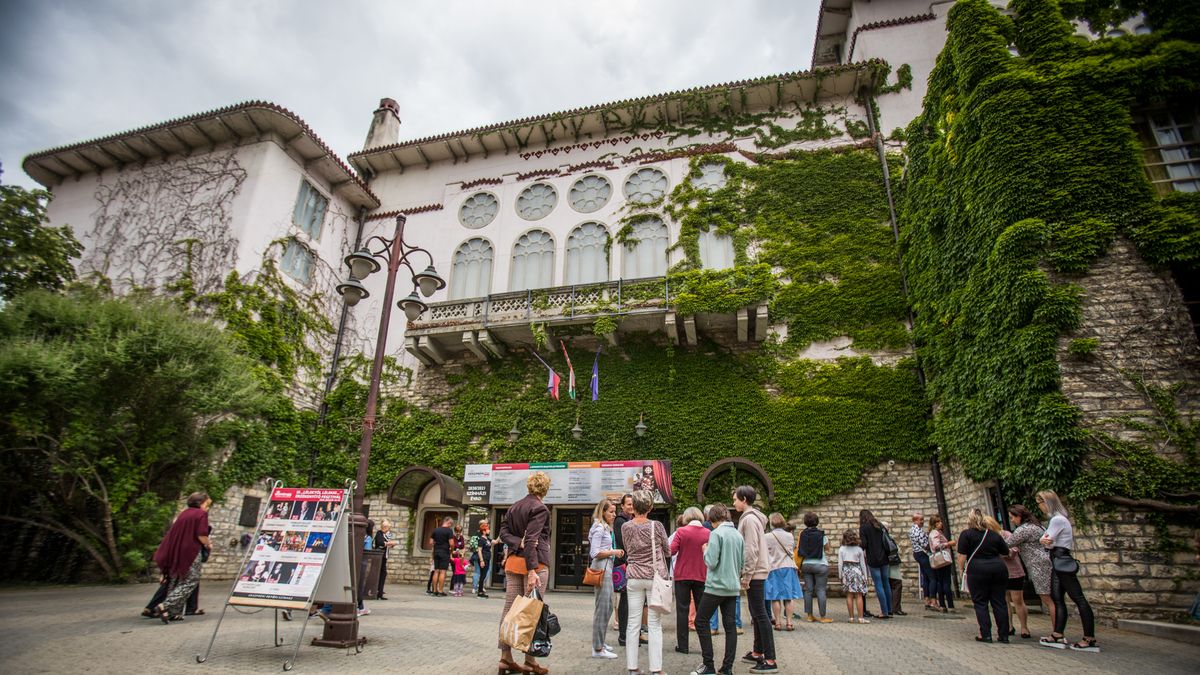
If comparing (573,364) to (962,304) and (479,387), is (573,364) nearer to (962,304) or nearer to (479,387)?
(479,387)

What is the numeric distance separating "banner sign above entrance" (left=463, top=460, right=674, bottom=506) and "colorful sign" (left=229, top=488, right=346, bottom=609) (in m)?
7.63

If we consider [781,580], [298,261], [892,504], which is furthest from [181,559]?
[892,504]

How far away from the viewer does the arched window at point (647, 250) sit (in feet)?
57.6

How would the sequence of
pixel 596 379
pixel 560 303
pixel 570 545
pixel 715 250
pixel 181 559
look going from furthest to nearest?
pixel 715 250 < pixel 560 303 < pixel 596 379 < pixel 570 545 < pixel 181 559

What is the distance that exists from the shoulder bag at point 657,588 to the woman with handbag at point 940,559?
21.4ft

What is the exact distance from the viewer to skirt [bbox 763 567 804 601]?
26.6 feet

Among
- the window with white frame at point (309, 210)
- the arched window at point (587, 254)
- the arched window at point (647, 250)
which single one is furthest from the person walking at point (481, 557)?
the window with white frame at point (309, 210)

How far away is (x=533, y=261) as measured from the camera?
1892 cm

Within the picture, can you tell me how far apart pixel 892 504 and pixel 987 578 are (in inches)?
271

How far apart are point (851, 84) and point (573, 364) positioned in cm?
1248

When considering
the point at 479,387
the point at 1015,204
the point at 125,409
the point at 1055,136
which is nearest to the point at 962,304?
the point at 1015,204

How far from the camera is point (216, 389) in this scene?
13008 mm

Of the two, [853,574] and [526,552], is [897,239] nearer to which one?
[853,574]

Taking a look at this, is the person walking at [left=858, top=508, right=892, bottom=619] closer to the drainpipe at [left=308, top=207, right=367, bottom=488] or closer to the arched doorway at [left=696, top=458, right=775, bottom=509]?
the arched doorway at [left=696, top=458, right=775, bottom=509]
